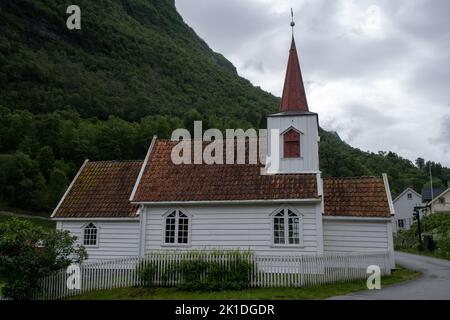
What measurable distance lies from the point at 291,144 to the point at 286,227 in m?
4.59

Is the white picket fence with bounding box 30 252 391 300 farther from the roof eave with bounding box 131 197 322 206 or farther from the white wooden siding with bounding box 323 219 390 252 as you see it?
the roof eave with bounding box 131 197 322 206

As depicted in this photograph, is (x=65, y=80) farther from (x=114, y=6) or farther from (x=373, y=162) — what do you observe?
(x=373, y=162)

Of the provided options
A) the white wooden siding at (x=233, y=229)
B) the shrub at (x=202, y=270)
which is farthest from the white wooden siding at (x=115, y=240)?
the shrub at (x=202, y=270)

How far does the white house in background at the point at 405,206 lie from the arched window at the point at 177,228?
6369 centimetres

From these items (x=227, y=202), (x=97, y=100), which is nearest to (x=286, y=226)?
(x=227, y=202)

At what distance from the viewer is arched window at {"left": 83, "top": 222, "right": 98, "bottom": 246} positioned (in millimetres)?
23875

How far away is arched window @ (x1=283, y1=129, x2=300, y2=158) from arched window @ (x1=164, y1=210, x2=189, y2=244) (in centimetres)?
624

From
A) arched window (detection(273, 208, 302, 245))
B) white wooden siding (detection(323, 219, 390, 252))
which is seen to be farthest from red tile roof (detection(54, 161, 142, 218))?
white wooden siding (detection(323, 219, 390, 252))

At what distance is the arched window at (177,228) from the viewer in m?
21.8

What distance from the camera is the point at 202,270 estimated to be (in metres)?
18.3

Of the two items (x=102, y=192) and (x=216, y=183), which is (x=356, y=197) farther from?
(x=102, y=192)

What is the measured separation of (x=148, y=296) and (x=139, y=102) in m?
78.9

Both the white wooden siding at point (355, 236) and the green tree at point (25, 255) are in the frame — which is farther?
the white wooden siding at point (355, 236)

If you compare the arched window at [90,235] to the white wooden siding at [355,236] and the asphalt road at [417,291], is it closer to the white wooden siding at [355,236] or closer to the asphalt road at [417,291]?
the white wooden siding at [355,236]
